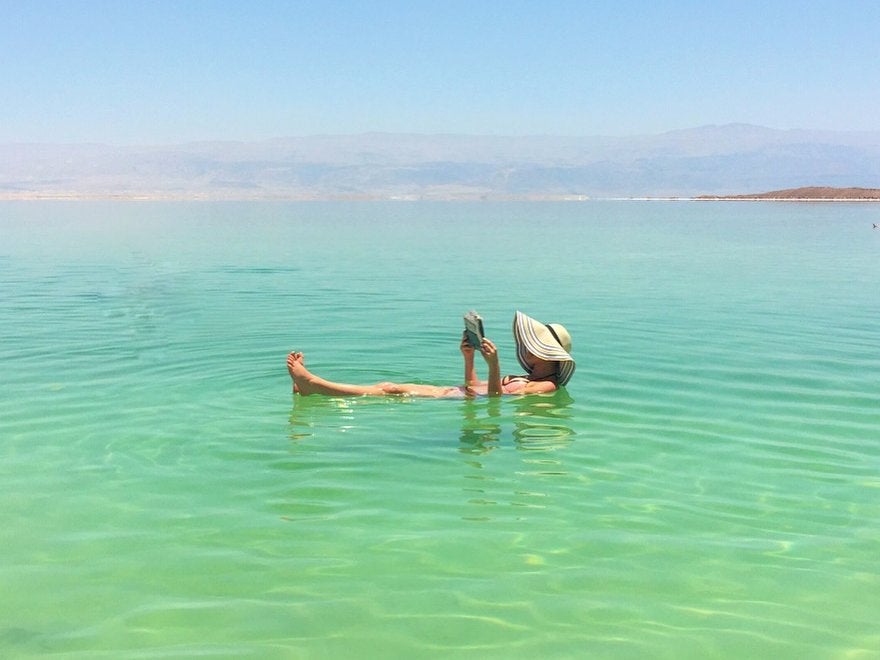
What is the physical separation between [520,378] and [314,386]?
2.04 meters

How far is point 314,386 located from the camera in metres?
9.52

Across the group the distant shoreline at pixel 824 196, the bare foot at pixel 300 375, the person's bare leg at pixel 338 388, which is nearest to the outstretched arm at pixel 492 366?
the person's bare leg at pixel 338 388

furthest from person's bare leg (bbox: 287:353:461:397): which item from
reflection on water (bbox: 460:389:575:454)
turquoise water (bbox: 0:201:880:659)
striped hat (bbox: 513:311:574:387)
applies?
striped hat (bbox: 513:311:574:387)

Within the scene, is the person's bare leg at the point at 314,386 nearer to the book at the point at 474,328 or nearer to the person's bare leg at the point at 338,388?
the person's bare leg at the point at 338,388

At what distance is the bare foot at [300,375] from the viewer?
9477 mm

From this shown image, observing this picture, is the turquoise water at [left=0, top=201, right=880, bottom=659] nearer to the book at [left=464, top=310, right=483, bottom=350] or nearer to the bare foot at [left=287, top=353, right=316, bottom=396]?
the bare foot at [left=287, top=353, right=316, bottom=396]

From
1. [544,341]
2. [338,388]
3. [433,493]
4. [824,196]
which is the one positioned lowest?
[433,493]

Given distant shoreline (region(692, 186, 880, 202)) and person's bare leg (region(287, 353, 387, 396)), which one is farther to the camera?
distant shoreline (region(692, 186, 880, 202))

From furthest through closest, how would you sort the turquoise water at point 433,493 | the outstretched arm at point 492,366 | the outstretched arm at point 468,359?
the outstretched arm at point 468,359 < the outstretched arm at point 492,366 < the turquoise water at point 433,493

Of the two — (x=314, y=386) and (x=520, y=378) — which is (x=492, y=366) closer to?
(x=520, y=378)

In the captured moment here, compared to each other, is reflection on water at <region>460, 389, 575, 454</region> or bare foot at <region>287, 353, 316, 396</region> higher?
bare foot at <region>287, 353, 316, 396</region>

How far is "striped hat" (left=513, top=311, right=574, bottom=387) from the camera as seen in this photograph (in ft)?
→ 30.6

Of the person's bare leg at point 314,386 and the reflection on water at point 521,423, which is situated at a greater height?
the person's bare leg at point 314,386

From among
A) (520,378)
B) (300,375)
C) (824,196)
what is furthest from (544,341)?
(824,196)
